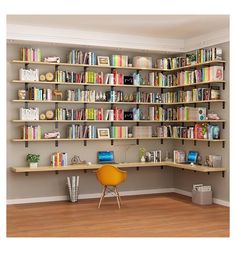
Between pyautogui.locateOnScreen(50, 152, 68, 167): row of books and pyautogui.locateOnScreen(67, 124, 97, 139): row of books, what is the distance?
13.7 inches

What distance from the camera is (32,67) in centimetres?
814

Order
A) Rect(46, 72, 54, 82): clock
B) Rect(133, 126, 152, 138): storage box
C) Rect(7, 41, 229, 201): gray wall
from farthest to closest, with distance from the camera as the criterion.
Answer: Rect(133, 126, 152, 138): storage box → Rect(46, 72, 54, 82): clock → Rect(7, 41, 229, 201): gray wall

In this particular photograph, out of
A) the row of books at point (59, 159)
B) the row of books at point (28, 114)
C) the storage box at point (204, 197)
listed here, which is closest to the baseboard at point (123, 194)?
the storage box at point (204, 197)

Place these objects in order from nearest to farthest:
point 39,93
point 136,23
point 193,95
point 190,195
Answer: point 136,23 < point 39,93 < point 193,95 < point 190,195

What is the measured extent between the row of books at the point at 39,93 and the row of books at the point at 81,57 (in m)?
0.68

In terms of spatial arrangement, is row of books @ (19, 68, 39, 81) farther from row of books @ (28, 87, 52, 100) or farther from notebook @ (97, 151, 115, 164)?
notebook @ (97, 151, 115, 164)

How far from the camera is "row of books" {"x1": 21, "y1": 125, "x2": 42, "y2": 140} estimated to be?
7.90m

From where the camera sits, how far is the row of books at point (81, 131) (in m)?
8.24

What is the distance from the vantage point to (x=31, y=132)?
7.95 meters

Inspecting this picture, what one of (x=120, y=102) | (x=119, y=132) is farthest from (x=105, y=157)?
(x=120, y=102)

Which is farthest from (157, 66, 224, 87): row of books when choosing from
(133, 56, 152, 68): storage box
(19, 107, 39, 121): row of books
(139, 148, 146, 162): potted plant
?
(19, 107, 39, 121): row of books

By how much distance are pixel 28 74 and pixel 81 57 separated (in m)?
1.00

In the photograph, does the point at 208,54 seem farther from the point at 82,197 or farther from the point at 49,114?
the point at 82,197

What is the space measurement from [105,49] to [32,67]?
1401 millimetres
